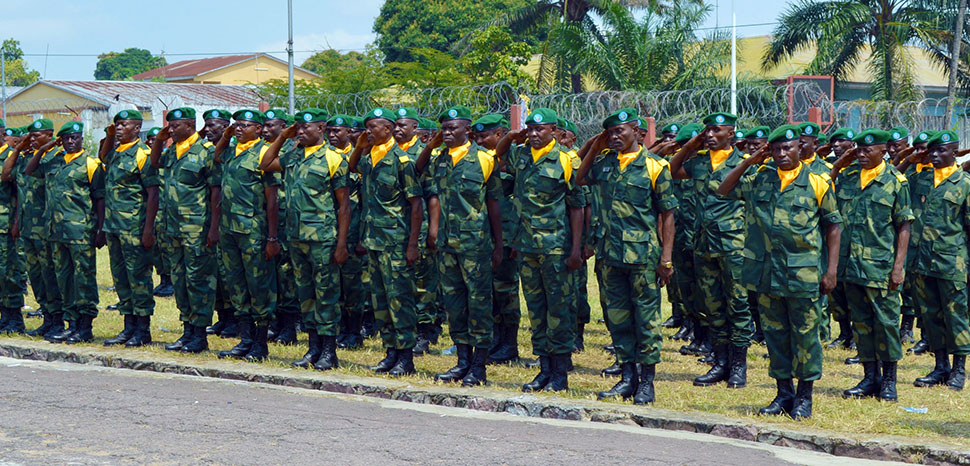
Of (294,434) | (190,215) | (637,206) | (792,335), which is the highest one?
(637,206)

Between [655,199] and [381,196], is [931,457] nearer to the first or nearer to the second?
[655,199]

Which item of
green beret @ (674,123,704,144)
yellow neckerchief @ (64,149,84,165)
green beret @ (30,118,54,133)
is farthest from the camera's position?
green beret @ (30,118,54,133)

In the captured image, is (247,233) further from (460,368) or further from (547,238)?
(547,238)

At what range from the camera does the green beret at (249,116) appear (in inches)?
348

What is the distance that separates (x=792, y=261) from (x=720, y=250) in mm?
1582

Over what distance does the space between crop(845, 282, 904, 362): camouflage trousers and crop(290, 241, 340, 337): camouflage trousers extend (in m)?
3.91

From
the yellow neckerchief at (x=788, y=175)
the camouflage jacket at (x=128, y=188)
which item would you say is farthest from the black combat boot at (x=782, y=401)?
the camouflage jacket at (x=128, y=188)

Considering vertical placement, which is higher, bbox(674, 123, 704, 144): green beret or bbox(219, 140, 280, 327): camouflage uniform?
bbox(674, 123, 704, 144): green beret

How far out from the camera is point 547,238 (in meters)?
7.44

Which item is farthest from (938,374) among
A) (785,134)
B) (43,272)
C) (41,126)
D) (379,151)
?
(41,126)

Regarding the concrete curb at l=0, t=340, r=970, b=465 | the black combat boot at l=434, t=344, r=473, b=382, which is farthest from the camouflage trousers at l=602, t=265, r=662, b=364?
the black combat boot at l=434, t=344, r=473, b=382

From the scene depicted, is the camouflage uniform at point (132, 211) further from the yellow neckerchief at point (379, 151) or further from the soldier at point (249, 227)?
the yellow neckerchief at point (379, 151)

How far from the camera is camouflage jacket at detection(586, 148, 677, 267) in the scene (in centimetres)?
713

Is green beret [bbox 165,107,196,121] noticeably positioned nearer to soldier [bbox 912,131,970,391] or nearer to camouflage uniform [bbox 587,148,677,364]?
camouflage uniform [bbox 587,148,677,364]
